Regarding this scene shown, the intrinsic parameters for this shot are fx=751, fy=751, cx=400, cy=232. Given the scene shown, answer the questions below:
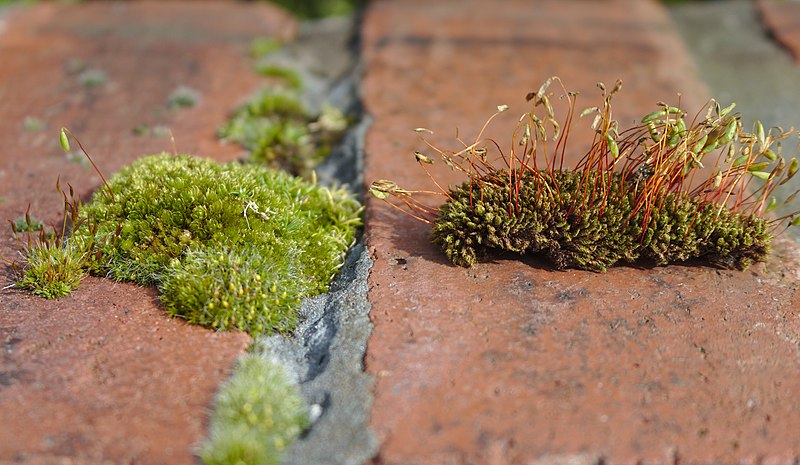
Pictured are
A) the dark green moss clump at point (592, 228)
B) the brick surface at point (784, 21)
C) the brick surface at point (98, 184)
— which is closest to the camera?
the brick surface at point (98, 184)

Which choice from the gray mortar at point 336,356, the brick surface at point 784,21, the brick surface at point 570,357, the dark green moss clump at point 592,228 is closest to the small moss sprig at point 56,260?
the gray mortar at point 336,356

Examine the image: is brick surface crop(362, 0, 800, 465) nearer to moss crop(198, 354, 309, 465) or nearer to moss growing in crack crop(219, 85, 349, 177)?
moss crop(198, 354, 309, 465)

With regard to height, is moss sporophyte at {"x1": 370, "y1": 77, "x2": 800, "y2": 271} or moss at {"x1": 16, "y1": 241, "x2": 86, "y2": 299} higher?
moss sporophyte at {"x1": 370, "y1": 77, "x2": 800, "y2": 271}

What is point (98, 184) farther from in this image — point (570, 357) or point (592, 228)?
point (570, 357)

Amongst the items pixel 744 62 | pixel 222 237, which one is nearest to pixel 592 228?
pixel 222 237

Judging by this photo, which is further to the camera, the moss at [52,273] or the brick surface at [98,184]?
the moss at [52,273]

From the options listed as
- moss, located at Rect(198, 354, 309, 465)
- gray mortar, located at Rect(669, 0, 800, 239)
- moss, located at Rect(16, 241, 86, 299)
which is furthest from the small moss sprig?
gray mortar, located at Rect(669, 0, 800, 239)

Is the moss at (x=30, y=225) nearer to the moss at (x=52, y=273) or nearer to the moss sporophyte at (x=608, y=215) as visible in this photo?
the moss at (x=52, y=273)
